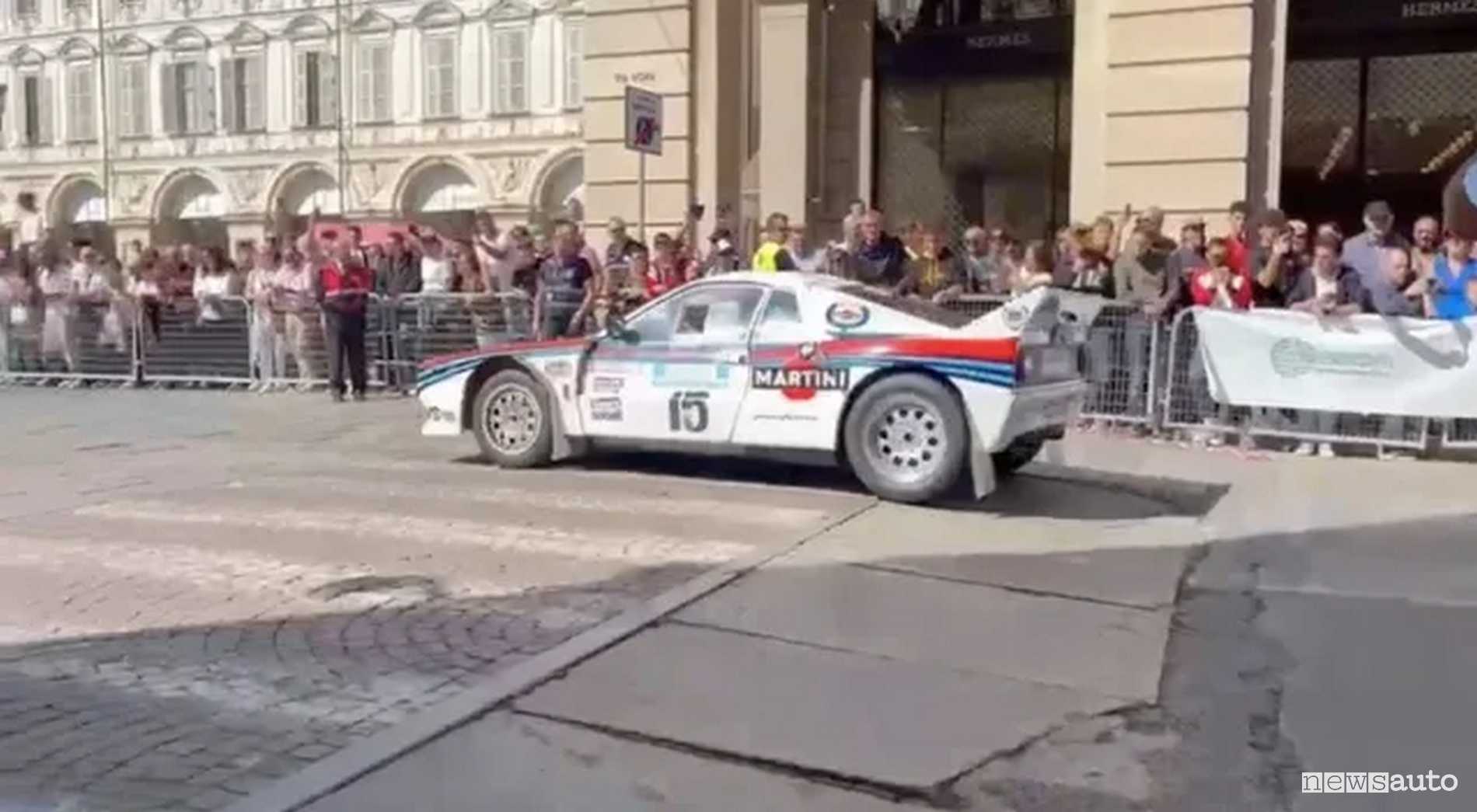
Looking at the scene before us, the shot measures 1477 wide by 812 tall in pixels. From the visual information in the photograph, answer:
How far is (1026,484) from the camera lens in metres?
10.6

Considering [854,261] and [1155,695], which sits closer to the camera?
[1155,695]

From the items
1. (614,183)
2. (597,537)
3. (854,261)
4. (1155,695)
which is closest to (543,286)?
(854,261)

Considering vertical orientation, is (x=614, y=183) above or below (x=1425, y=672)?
above

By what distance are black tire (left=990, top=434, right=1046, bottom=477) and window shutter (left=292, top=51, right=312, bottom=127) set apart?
153 feet

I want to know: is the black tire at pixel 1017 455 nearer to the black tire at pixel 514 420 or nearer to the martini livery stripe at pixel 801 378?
the martini livery stripe at pixel 801 378

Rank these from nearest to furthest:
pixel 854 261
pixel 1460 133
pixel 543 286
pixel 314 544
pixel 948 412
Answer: pixel 314 544, pixel 948 412, pixel 854 261, pixel 543 286, pixel 1460 133

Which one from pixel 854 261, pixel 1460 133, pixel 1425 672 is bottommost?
pixel 1425 672

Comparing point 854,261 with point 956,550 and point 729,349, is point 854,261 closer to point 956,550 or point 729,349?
point 729,349

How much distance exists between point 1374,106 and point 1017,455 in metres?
10.6

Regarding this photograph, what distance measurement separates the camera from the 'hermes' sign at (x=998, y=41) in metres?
19.4

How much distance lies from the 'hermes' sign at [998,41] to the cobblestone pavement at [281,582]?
34.0ft

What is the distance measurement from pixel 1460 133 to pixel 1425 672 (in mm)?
13683

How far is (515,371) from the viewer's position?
36.4 feet

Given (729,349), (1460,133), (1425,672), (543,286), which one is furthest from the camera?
(1460,133)
